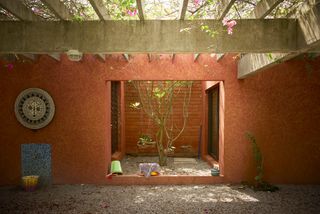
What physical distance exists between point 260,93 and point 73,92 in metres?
4.17

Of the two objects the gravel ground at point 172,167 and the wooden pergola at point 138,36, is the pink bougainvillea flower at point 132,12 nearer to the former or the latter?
the wooden pergola at point 138,36

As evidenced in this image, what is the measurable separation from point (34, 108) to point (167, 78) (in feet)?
9.82

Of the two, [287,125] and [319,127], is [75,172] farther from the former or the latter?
[319,127]

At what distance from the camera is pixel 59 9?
3.10 meters

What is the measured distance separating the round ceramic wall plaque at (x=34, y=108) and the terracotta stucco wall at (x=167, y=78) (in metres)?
0.14

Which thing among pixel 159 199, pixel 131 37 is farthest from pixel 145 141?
pixel 131 37

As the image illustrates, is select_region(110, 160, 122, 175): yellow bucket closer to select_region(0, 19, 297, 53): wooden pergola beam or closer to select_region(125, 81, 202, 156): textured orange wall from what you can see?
select_region(125, 81, 202, 156): textured orange wall

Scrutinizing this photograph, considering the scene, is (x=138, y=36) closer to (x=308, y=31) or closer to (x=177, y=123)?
(x=308, y=31)

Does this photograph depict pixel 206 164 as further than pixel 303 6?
Yes

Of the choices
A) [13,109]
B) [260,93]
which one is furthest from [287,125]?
[13,109]

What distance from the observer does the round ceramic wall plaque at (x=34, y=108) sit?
242 inches

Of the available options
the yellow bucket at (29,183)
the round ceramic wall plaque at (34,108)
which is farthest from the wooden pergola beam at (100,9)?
the yellow bucket at (29,183)

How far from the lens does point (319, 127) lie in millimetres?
6191

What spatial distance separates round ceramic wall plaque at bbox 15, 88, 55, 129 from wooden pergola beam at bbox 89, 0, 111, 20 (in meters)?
3.46
